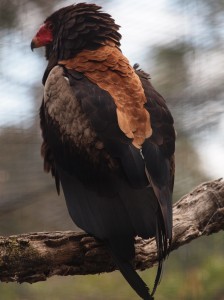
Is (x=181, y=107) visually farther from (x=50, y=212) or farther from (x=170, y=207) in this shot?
(x=170, y=207)

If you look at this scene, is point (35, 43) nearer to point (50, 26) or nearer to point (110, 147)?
point (50, 26)

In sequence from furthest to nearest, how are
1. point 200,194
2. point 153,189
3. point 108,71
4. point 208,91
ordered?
point 208,91 < point 200,194 < point 108,71 < point 153,189

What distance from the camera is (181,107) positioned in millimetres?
3498

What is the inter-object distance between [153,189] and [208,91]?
43.8 inches

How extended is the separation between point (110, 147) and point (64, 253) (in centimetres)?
35

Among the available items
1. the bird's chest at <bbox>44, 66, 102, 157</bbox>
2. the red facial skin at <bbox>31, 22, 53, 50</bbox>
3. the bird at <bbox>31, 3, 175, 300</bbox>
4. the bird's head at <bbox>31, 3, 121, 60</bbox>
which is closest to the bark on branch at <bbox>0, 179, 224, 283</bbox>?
the bird at <bbox>31, 3, 175, 300</bbox>

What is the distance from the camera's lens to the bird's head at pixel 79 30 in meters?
2.92

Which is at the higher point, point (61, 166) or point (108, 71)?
point (108, 71)

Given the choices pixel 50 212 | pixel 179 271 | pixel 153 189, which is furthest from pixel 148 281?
pixel 153 189

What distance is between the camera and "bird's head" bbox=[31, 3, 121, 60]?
2.92 metres

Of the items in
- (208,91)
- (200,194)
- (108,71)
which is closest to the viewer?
(108,71)

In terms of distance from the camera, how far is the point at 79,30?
296cm

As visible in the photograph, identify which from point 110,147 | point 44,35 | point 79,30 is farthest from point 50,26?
point 110,147

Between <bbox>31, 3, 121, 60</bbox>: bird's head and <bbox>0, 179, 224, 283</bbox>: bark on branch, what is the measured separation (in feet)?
2.21
